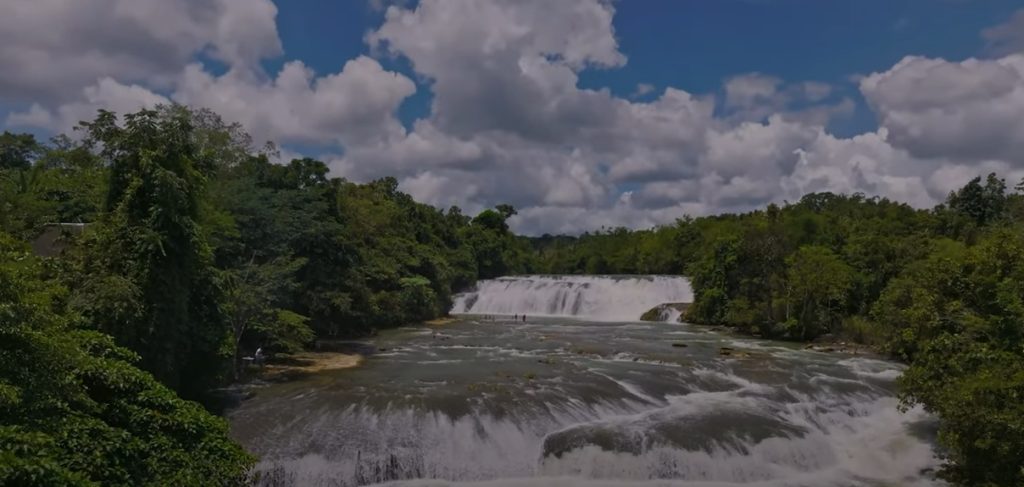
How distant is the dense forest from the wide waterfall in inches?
233

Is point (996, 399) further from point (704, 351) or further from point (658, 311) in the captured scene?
point (658, 311)

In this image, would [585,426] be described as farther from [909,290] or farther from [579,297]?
[579,297]

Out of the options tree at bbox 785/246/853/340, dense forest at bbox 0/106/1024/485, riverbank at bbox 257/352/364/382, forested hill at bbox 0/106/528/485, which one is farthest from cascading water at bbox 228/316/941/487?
tree at bbox 785/246/853/340

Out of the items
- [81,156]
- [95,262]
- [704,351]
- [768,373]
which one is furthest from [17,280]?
[704,351]

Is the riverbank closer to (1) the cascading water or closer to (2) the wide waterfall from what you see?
(1) the cascading water

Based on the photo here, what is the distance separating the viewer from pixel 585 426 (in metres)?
14.4

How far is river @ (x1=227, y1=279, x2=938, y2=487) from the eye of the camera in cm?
1276

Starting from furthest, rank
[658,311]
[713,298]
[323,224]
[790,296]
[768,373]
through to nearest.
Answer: [658,311] → [713,298] → [790,296] → [323,224] → [768,373]

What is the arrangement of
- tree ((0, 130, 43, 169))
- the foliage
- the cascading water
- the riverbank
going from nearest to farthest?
the foliage, the cascading water, the riverbank, tree ((0, 130, 43, 169))

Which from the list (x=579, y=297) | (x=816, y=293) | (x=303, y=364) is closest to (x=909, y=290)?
(x=816, y=293)

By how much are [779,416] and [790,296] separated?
54.7 feet

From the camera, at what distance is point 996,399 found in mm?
10812

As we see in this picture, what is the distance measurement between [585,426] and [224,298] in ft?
32.2

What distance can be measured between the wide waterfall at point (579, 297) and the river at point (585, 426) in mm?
22322
